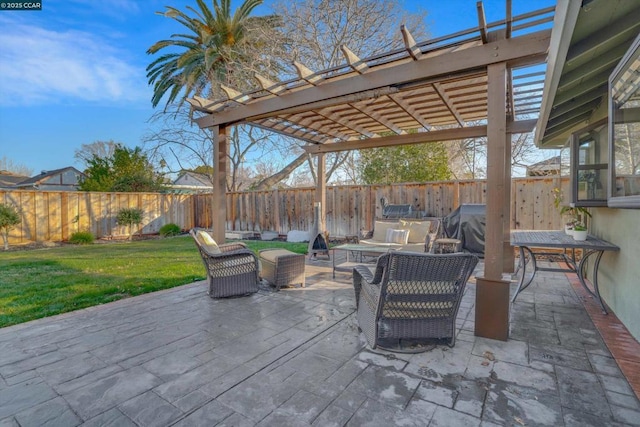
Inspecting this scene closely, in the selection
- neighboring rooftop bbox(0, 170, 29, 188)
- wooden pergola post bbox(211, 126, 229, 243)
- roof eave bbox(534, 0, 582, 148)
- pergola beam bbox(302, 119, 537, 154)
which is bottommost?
wooden pergola post bbox(211, 126, 229, 243)

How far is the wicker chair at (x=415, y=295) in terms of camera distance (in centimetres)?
248

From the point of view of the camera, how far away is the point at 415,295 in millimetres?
2605

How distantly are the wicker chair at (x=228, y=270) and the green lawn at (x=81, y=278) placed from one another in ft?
3.84

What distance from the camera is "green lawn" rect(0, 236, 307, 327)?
12.9 ft

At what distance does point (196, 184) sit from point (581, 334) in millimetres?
28182

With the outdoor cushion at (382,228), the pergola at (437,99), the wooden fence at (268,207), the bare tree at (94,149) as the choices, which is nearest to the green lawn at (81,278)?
the pergola at (437,99)

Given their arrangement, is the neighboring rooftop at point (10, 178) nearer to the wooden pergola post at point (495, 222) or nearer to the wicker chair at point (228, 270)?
the wicker chair at point (228, 270)

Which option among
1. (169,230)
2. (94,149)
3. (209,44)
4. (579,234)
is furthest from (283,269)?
(94,149)

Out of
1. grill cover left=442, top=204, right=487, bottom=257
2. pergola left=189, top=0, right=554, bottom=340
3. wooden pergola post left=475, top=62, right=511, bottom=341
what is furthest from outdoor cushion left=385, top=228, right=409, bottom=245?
wooden pergola post left=475, top=62, right=511, bottom=341

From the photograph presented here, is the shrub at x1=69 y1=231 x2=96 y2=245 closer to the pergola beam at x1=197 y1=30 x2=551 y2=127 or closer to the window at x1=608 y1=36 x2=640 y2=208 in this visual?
the pergola beam at x1=197 y1=30 x2=551 y2=127

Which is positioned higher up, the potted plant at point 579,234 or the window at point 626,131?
the window at point 626,131

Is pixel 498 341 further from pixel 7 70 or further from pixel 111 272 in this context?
pixel 7 70

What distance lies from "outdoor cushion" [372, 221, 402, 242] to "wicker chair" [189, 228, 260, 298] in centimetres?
342

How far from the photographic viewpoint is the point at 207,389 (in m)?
2.16
